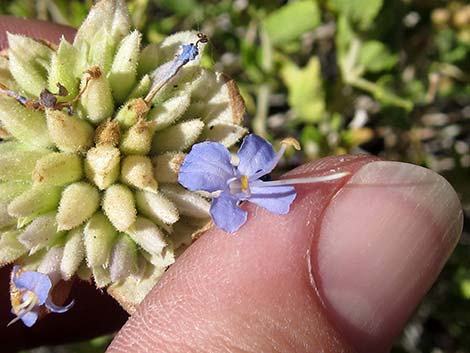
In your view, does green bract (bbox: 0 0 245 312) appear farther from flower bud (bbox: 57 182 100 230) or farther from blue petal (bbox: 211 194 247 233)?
blue petal (bbox: 211 194 247 233)

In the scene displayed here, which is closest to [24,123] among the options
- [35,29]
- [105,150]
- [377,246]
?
[105,150]

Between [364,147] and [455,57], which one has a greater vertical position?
[455,57]

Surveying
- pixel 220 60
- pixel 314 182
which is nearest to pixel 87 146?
pixel 314 182

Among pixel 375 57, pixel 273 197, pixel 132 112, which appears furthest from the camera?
pixel 375 57

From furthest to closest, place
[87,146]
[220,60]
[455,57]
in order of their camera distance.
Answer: [220,60] → [455,57] → [87,146]

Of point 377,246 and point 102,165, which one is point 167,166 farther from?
point 377,246

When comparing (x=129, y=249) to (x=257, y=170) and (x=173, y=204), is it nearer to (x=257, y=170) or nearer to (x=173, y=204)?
(x=173, y=204)

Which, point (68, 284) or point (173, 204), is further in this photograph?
point (68, 284)
